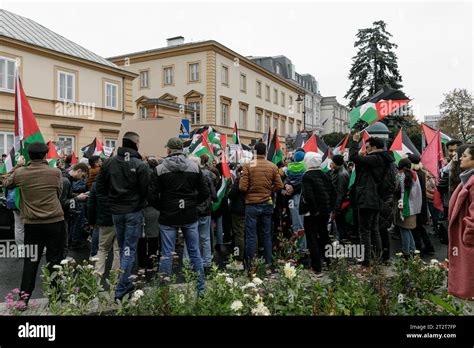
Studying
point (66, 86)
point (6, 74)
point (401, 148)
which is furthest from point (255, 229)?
point (66, 86)

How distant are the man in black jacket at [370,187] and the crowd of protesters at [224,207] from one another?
2 cm

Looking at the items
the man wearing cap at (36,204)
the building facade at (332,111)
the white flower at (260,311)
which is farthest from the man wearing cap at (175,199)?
the building facade at (332,111)

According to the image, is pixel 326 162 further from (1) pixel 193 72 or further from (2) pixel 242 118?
(2) pixel 242 118

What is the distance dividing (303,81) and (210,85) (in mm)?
45067

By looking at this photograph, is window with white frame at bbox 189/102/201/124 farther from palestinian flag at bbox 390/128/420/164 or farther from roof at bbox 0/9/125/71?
palestinian flag at bbox 390/128/420/164

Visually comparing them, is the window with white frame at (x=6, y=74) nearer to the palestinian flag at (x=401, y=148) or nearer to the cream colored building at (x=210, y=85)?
the cream colored building at (x=210, y=85)

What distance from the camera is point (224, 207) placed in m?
8.34

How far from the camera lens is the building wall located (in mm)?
20188

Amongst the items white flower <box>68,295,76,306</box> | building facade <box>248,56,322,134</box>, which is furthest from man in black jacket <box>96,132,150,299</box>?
building facade <box>248,56,322,134</box>

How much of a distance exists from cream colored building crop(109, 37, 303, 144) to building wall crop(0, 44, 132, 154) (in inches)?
441

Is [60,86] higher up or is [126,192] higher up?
[60,86]
